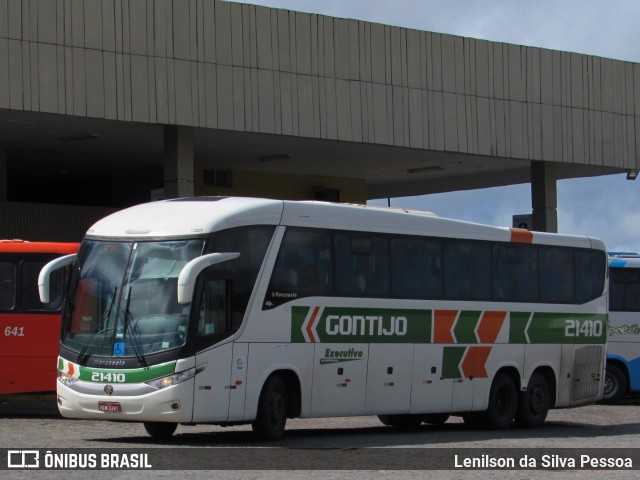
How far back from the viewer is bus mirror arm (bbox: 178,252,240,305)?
15296 millimetres

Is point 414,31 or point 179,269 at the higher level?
point 414,31

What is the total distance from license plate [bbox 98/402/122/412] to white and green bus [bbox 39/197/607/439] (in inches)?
0.7

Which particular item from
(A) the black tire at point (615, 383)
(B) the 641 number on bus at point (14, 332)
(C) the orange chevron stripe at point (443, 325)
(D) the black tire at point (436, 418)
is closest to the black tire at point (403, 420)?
(D) the black tire at point (436, 418)

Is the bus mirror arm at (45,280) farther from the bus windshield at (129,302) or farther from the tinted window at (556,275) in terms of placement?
the tinted window at (556,275)

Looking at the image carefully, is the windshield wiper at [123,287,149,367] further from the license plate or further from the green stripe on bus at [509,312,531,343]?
the green stripe on bus at [509,312,531,343]

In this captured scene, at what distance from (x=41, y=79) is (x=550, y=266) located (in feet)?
32.6

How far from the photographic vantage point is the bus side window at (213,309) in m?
16.1

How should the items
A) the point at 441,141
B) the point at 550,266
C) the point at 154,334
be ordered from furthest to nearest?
the point at 441,141 → the point at 550,266 → the point at 154,334

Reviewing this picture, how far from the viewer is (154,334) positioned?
16.1 m

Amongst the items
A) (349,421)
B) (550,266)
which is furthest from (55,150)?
(550,266)

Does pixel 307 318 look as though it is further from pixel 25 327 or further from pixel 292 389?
pixel 25 327

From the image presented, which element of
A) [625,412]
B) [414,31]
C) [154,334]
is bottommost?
[625,412]

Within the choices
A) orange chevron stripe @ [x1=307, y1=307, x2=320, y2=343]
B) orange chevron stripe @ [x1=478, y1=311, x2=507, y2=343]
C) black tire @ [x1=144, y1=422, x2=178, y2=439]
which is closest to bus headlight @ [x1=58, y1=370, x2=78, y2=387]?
black tire @ [x1=144, y1=422, x2=178, y2=439]

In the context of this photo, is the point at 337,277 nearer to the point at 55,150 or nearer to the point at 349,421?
the point at 349,421
